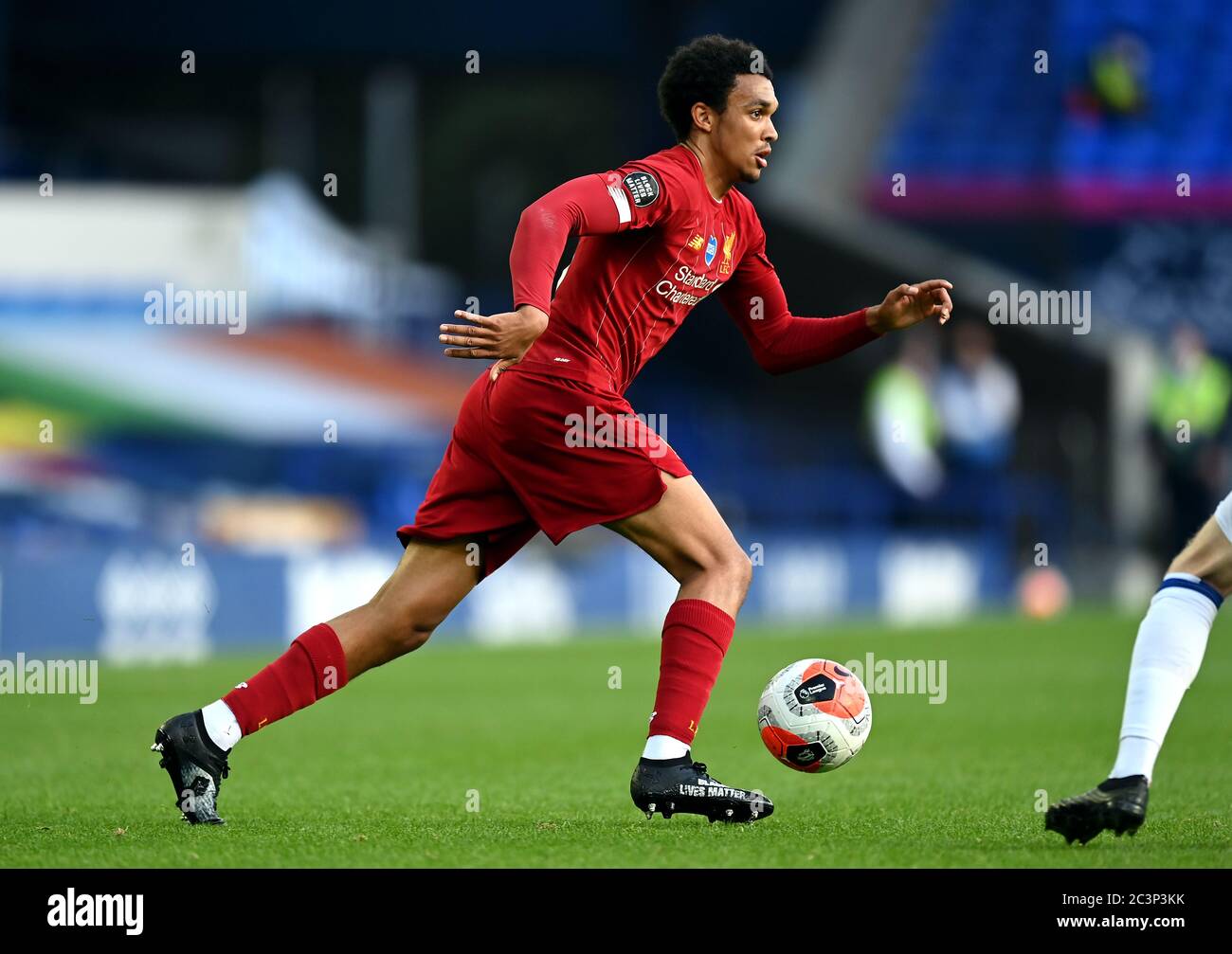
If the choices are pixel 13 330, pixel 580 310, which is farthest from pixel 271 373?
pixel 580 310

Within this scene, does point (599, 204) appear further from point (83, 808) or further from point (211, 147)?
point (211, 147)

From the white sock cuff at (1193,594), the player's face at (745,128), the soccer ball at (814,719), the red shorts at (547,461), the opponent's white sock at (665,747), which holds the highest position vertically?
the player's face at (745,128)

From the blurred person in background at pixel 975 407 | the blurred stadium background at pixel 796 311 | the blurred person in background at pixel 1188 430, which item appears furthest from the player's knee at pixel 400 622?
the blurred person in background at pixel 1188 430

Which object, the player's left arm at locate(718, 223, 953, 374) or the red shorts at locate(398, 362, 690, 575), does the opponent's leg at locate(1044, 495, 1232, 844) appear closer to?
the player's left arm at locate(718, 223, 953, 374)

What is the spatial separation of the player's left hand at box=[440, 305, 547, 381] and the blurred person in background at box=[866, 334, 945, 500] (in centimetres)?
1352

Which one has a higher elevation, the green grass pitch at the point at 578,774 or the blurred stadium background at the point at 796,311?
the blurred stadium background at the point at 796,311

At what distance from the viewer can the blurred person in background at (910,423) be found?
18.2 m

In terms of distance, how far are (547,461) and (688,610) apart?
0.58m

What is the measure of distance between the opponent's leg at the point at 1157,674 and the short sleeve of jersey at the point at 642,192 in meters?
1.69

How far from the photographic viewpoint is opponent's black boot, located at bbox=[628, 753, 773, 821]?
5.23 meters

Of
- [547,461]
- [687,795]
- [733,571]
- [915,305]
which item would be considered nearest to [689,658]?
[733,571]

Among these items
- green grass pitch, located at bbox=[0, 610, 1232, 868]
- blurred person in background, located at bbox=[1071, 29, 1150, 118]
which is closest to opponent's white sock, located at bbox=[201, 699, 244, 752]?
green grass pitch, located at bbox=[0, 610, 1232, 868]

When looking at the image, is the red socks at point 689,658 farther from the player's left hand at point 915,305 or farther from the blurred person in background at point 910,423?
the blurred person in background at point 910,423

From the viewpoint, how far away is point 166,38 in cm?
2677
